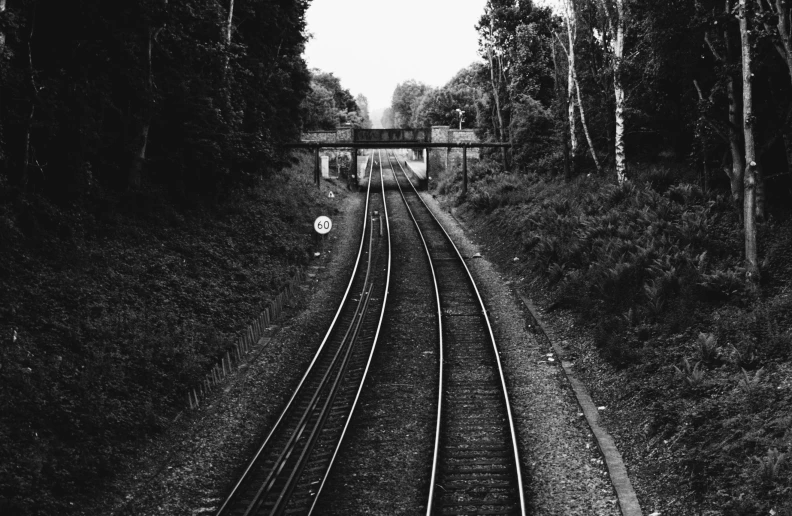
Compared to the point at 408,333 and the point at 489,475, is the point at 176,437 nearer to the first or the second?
the point at 489,475

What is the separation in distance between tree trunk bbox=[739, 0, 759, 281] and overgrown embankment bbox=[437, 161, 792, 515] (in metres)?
0.38

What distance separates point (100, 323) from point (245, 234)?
11058mm

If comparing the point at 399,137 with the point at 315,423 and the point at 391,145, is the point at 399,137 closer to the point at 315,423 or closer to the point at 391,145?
the point at 391,145

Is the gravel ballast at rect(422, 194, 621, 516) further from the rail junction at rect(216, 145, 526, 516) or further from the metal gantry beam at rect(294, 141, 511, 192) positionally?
the metal gantry beam at rect(294, 141, 511, 192)

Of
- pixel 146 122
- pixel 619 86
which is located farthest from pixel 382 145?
pixel 146 122

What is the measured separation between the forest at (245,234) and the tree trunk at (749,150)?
2.7 inches

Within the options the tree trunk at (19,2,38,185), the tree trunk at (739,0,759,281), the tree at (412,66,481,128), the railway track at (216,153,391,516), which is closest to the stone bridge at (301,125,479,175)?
the tree at (412,66,481,128)

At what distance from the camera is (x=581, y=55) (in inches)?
1268

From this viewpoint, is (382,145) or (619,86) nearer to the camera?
(619,86)

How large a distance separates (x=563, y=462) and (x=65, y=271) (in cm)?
1235

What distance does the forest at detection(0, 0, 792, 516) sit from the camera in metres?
10.0

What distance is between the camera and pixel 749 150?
13.3m

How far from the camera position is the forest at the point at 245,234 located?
10.0m

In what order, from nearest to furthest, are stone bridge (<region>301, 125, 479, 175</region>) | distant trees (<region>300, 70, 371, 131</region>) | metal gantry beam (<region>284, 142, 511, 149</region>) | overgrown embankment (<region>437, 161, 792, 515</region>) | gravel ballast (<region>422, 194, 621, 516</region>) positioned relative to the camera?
overgrown embankment (<region>437, 161, 792, 515</region>), gravel ballast (<region>422, 194, 621, 516</region>), metal gantry beam (<region>284, 142, 511, 149</region>), stone bridge (<region>301, 125, 479, 175</region>), distant trees (<region>300, 70, 371, 131</region>)
